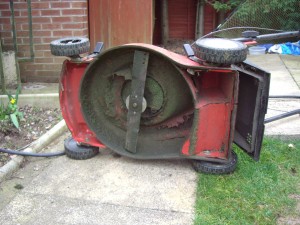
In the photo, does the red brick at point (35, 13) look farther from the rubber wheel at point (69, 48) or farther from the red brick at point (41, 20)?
the rubber wheel at point (69, 48)

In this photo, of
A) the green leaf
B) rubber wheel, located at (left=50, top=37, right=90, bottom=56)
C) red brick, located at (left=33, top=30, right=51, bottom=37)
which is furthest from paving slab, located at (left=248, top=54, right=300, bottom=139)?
red brick, located at (left=33, top=30, right=51, bottom=37)

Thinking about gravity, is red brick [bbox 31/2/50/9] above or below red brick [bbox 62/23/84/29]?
above

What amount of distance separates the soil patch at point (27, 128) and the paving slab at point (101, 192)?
361mm

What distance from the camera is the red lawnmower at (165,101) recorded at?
117 inches

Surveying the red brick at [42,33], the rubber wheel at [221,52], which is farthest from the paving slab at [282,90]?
the red brick at [42,33]

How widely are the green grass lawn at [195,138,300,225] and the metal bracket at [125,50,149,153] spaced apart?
647 millimetres

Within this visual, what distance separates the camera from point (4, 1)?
522 centimetres

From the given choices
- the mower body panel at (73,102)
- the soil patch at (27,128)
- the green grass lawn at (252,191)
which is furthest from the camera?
the soil patch at (27,128)

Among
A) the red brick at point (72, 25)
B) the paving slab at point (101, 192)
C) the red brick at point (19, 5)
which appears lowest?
the paving slab at point (101, 192)

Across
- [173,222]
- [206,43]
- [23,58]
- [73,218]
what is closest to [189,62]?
[206,43]

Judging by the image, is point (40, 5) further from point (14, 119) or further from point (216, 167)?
point (216, 167)

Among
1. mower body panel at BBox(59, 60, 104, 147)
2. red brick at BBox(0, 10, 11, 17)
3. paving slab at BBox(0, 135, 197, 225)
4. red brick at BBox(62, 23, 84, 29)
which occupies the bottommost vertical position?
paving slab at BBox(0, 135, 197, 225)

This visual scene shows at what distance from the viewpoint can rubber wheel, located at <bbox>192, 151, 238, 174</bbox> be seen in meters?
3.21

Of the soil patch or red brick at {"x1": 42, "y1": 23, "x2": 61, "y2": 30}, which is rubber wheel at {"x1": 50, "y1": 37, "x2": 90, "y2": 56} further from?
red brick at {"x1": 42, "y1": 23, "x2": 61, "y2": 30}
